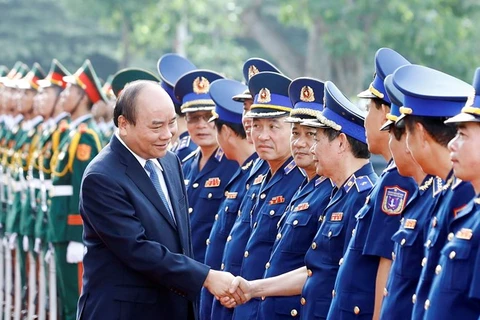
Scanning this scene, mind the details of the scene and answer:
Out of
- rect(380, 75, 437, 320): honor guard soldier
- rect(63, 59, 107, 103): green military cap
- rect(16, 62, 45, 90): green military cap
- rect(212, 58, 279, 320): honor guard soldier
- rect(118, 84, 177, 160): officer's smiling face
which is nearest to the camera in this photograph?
rect(380, 75, 437, 320): honor guard soldier

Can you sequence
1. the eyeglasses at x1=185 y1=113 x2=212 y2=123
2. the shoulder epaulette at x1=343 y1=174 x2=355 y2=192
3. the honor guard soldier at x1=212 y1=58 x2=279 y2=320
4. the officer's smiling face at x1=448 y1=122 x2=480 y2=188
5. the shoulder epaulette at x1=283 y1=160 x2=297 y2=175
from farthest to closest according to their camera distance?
the eyeglasses at x1=185 y1=113 x2=212 y2=123 → the honor guard soldier at x1=212 y1=58 x2=279 y2=320 → the shoulder epaulette at x1=283 y1=160 x2=297 y2=175 → the shoulder epaulette at x1=343 y1=174 x2=355 y2=192 → the officer's smiling face at x1=448 y1=122 x2=480 y2=188

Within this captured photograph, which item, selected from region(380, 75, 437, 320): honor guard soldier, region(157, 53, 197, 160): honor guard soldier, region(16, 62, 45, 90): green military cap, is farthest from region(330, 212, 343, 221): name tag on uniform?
region(16, 62, 45, 90): green military cap

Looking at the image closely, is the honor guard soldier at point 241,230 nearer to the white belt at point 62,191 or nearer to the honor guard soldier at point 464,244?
the honor guard soldier at point 464,244

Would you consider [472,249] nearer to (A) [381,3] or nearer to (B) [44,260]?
(B) [44,260]

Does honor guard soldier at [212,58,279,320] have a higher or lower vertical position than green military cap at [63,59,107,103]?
lower

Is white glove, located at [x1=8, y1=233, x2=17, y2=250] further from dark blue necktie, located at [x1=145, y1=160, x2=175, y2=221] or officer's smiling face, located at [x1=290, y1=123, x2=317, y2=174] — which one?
dark blue necktie, located at [x1=145, y1=160, x2=175, y2=221]

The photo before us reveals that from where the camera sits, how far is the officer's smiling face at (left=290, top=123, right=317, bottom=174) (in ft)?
21.7

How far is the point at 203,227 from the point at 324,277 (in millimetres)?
2335

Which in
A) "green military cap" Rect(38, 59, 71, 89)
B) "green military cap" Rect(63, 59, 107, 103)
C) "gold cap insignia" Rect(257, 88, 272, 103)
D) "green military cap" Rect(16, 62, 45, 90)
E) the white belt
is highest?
"green military cap" Rect(16, 62, 45, 90)

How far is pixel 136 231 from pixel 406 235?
1.39 m

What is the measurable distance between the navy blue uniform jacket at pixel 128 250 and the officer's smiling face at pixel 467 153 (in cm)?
180

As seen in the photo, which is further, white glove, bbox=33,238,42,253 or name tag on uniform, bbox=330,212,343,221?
white glove, bbox=33,238,42,253

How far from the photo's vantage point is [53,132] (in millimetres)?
11031

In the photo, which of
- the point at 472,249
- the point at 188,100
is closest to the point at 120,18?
the point at 188,100
